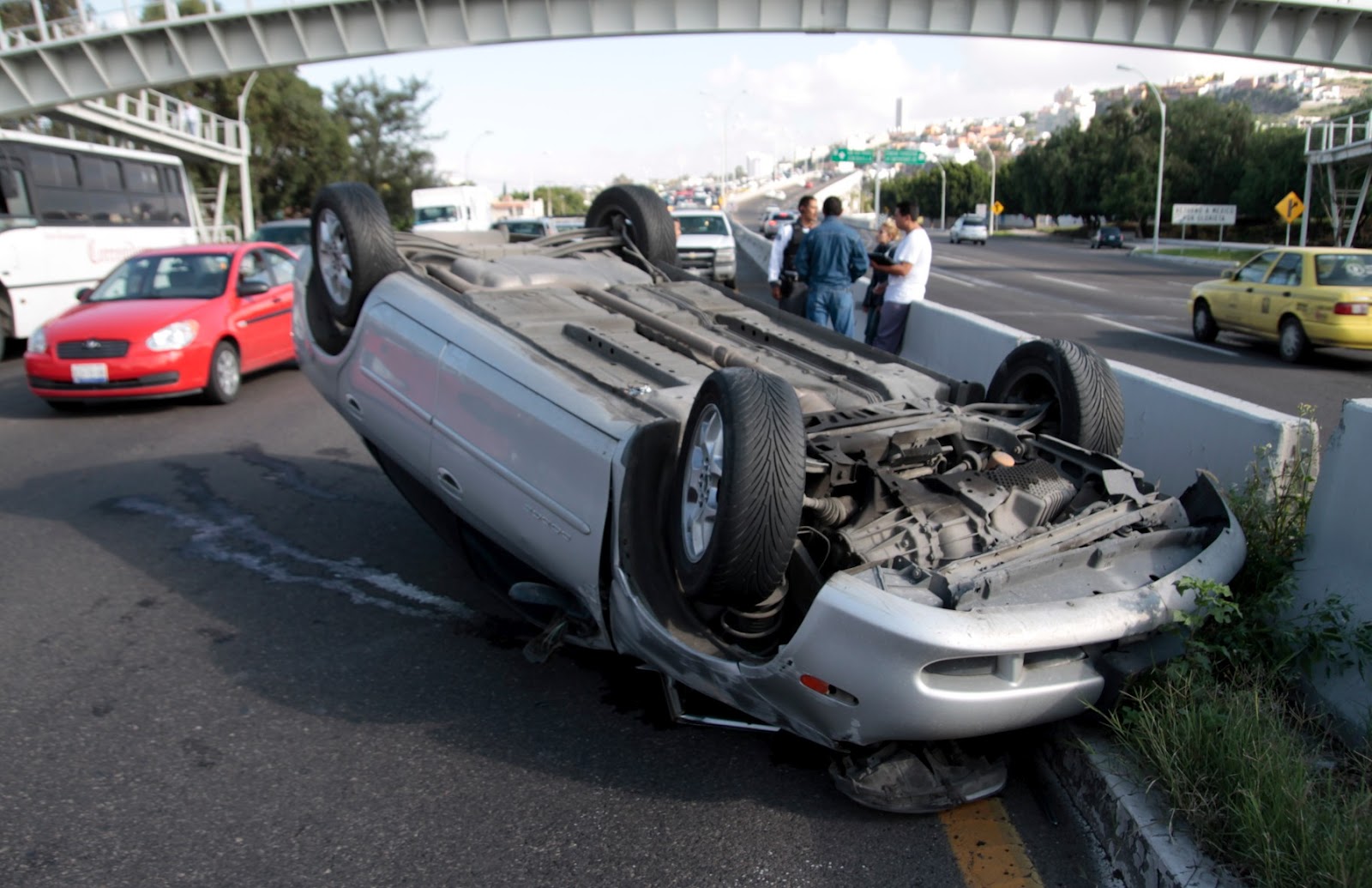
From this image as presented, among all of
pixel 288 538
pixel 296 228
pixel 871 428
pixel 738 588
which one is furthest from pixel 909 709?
pixel 296 228

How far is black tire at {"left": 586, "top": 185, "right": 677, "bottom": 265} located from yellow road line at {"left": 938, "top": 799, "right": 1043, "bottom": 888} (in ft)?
13.8

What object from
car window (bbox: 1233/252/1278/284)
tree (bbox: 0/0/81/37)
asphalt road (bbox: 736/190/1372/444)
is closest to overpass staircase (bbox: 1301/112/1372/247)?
asphalt road (bbox: 736/190/1372/444)

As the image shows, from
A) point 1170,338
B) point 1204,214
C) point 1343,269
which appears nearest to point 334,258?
point 1343,269

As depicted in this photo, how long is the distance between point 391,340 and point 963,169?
347 feet

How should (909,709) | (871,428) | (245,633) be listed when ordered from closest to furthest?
(909,709), (871,428), (245,633)

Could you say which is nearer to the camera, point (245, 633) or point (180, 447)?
point (245, 633)

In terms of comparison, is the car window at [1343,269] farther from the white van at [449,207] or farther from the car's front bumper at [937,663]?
the white van at [449,207]

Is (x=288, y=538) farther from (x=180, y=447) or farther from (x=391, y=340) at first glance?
(x=180, y=447)

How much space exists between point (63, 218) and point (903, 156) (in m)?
64.9

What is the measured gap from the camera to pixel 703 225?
80.1 feet

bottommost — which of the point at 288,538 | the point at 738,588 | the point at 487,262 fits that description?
the point at 288,538

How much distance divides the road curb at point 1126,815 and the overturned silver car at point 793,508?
21 centimetres

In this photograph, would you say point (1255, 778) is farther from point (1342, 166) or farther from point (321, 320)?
point (1342, 166)

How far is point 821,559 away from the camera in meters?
3.55
